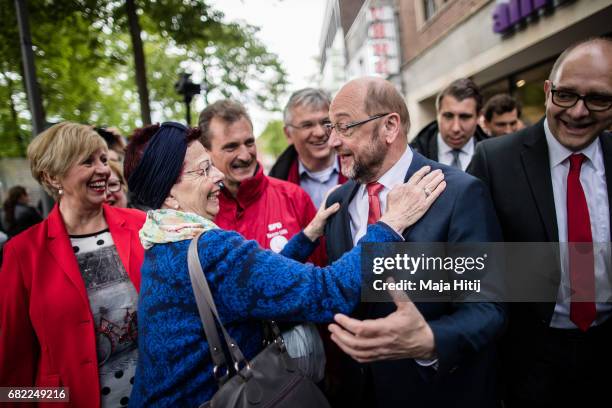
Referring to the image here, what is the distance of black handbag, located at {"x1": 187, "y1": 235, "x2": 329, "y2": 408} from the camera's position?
135cm

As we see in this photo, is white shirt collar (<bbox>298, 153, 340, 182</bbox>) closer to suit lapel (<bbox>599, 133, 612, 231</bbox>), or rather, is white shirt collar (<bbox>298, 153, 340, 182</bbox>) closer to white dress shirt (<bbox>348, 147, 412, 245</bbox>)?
white dress shirt (<bbox>348, 147, 412, 245</bbox>)

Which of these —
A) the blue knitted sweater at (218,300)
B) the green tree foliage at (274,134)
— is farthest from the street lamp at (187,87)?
the blue knitted sweater at (218,300)

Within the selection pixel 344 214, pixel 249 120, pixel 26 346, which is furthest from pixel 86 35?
pixel 344 214

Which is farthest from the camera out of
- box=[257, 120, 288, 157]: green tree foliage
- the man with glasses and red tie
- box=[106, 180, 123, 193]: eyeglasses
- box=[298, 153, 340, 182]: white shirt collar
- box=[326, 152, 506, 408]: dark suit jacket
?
box=[257, 120, 288, 157]: green tree foliage

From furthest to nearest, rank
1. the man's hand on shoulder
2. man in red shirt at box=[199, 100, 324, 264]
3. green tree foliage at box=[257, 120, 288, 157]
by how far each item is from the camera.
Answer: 1. green tree foliage at box=[257, 120, 288, 157]
2. man in red shirt at box=[199, 100, 324, 264]
3. the man's hand on shoulder

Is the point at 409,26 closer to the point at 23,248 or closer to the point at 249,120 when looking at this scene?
the point at 249,120

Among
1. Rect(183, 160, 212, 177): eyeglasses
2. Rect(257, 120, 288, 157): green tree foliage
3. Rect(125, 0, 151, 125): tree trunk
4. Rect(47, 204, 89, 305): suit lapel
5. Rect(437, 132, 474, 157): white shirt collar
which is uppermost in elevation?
Rect(125, 0, 151, 125): tree trunk

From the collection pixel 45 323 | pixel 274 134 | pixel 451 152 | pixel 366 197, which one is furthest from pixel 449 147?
pixel 274 134

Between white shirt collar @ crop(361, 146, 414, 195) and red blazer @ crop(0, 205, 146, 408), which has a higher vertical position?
white shirt collar @ crop(361, 146, 414, 195)

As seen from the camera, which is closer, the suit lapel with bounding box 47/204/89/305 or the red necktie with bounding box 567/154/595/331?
the red necktie with bounding box 567/154/595/331

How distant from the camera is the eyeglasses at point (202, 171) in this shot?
5.51ft

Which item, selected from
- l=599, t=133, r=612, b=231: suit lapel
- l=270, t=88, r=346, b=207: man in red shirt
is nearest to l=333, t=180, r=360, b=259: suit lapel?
l=599, t=133, r=612, b=231: suit lapel

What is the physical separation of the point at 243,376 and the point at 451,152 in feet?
10.1

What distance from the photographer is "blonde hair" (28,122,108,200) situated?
87.4 inches
